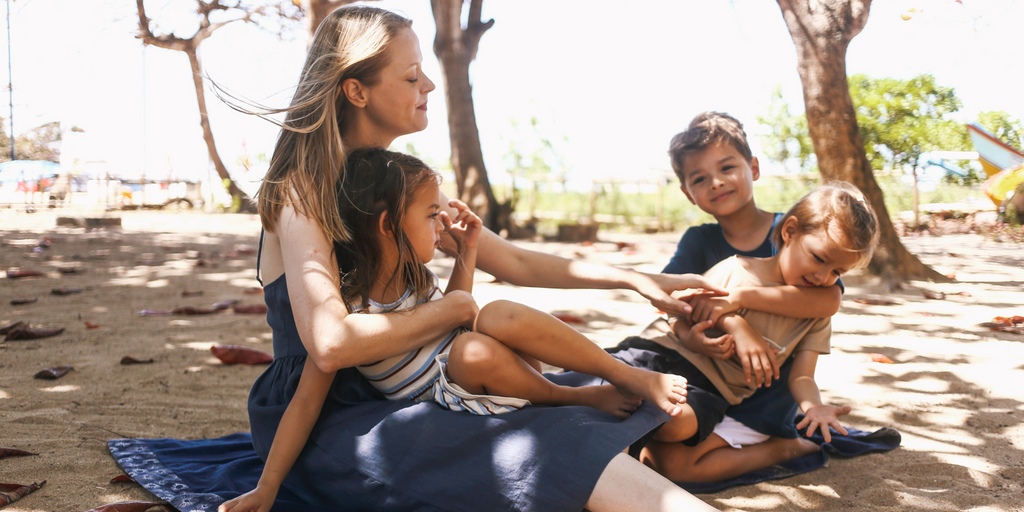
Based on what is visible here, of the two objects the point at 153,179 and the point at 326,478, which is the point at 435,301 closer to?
the point at 326,478

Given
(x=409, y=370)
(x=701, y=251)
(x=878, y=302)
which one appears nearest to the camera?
(x=409, y=370)

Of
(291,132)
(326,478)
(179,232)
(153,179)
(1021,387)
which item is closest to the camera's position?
(326,478)

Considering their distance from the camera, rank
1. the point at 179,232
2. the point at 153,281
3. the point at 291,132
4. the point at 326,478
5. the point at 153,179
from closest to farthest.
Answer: the point at 326,478 < the point at 291,132 < the point at 153,281 < the point at 179,232 < the point at 153,179

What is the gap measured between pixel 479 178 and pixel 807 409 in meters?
8.85

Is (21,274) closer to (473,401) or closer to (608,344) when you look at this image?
(608,344)

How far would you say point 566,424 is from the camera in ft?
5.73

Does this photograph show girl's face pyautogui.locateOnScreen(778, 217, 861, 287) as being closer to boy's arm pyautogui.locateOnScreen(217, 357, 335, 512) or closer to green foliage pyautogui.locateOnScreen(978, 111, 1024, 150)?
boy's arm pyautogui.locateOnScreen(217, 357, 335, 512)

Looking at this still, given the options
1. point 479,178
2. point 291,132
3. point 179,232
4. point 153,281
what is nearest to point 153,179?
point 179,232

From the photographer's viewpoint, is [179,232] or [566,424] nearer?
[566,424]

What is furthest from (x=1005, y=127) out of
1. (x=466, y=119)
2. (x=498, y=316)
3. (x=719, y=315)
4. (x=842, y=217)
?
(x=466, y=119)

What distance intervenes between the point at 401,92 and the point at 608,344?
2339 mm

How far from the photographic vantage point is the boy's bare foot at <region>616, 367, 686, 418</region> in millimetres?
1889

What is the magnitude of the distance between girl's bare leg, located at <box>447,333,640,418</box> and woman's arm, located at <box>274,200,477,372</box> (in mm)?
111

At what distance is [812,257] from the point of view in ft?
7.51
